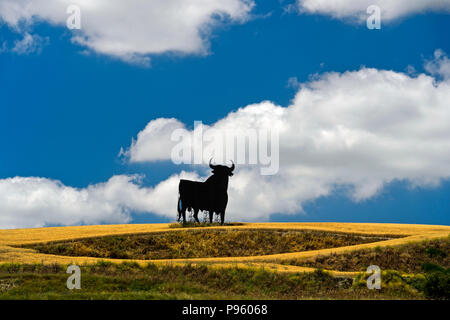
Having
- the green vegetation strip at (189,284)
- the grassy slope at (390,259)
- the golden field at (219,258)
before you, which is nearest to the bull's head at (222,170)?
the golden field at (219,258)

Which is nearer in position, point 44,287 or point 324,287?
point 44,287

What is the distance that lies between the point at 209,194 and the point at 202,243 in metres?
5.61

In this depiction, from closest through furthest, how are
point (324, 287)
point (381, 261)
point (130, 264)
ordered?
point (324, 287) < point (130, 264) < point (381, 261)

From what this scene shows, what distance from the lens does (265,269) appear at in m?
19.2

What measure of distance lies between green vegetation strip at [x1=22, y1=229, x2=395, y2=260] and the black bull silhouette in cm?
317

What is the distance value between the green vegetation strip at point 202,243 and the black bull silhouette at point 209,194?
3.17 m

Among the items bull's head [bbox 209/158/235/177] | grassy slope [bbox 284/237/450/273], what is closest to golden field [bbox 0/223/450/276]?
grassy slope [bbox 284/237/450/273]

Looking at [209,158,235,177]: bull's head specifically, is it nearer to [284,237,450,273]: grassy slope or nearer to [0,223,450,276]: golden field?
[0,223,450,276]: golden field

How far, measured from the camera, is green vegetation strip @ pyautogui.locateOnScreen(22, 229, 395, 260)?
2717 centimetres

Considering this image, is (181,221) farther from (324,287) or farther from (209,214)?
(324,287)

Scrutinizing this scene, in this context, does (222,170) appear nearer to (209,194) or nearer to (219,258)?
(209,194)
